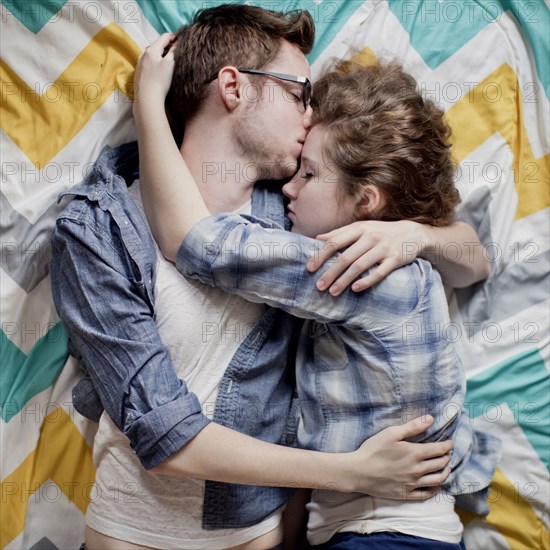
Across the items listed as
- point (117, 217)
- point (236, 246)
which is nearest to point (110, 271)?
point (117, 217)

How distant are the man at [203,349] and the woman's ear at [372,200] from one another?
0.54 feet

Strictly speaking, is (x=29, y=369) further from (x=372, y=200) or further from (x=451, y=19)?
(x=451, y=19)

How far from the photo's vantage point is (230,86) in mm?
1338

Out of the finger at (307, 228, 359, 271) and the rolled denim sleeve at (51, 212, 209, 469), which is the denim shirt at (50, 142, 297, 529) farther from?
the finger at (307, 228, 359, 271)

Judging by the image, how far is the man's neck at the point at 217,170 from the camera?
1.35 metres

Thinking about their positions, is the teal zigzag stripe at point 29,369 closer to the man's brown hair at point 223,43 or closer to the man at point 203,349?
the man at point 203,349

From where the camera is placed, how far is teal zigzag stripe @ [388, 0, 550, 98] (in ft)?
5.05

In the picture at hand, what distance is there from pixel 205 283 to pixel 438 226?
451 millimetres

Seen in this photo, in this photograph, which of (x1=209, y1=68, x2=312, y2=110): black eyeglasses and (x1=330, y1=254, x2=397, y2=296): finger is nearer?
(x1=330, y1=254, x2=397, y2=296): finger

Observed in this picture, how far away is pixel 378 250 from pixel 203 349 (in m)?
0.36

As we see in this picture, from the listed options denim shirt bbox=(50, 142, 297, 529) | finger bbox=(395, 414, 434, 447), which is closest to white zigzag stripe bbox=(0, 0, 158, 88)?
denim shirt bbox=(50, 142, 297, 529)

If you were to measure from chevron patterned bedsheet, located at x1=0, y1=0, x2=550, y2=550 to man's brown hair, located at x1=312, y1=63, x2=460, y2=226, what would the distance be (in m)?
0.20

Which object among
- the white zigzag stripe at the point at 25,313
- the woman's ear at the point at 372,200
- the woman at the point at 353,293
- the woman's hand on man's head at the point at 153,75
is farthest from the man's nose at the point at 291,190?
the white zigzag stripe at the point at 25,313

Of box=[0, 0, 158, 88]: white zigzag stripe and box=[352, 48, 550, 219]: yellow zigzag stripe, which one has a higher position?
box=[0, 0, 158, 88]: white zigzag stripe
